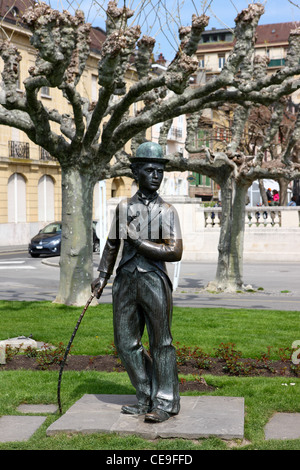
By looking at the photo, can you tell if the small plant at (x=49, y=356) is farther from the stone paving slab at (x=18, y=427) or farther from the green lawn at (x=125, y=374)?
the stone paving slab at (x=18, y=427)

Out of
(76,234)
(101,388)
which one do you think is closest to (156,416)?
(101,388)

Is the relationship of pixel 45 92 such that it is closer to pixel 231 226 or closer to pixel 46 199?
pixel 46 199

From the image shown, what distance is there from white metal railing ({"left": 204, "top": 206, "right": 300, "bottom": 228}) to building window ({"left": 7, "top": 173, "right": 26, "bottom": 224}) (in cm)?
1565

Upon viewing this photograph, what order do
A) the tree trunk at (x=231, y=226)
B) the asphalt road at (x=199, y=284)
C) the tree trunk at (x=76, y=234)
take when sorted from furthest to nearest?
the tree trunk at (x=231, y=226)
the asphalt road at (x=199, y=284)
the tree trunk at (x=76, y=234)

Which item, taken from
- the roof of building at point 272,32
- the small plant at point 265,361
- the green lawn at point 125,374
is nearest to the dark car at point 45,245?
the green lawn at point 125,374

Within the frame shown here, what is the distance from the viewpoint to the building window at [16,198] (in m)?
39.2

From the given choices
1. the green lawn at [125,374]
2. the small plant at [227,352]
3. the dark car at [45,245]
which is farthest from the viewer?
the dark car at [45,245]

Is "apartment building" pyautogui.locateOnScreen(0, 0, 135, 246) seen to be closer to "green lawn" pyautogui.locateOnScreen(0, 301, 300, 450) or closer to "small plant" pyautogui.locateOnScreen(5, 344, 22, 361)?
"green lawn" pyautogui.locateOnScreen(0, 301, 300, 450)

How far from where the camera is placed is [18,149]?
130ft

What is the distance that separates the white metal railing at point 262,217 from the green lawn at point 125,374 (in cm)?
1308

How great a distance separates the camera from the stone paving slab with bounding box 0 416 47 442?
6083 millimetres

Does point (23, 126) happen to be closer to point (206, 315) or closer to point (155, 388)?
point (206, 315)

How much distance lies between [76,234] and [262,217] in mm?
14095

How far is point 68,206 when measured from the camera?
1338 cm
